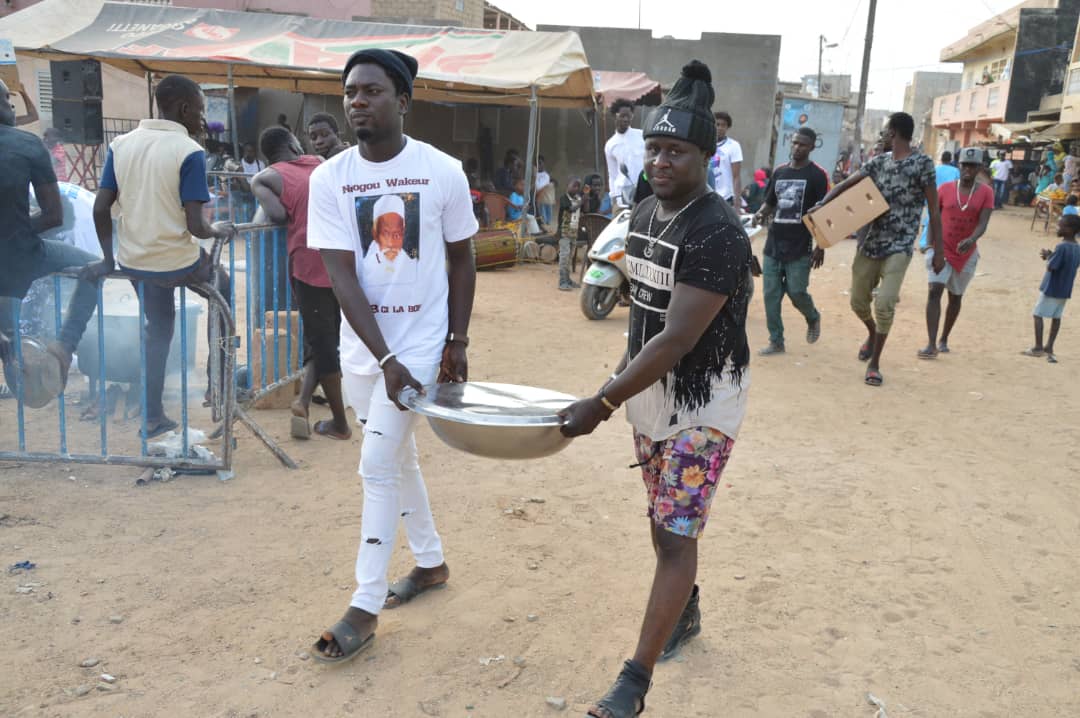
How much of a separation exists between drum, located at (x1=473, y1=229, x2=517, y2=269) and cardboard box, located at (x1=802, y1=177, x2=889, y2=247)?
6.37 metres

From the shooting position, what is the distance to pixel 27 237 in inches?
174

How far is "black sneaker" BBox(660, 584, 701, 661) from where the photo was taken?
3006 millimetres

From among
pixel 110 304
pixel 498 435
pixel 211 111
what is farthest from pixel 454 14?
pixel 498 435

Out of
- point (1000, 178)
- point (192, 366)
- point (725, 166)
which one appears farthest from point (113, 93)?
point (1000, 178)

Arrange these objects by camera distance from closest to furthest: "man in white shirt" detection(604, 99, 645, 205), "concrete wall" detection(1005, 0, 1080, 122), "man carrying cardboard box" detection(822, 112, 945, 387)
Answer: "man carrying cardboard box" detection(822, 112, 945, 387) < "man in white shirt" detection(604, 99, 645, 205) < "concrete wall" detection(1005, 0, 1080, 122)

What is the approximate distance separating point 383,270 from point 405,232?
15 cm

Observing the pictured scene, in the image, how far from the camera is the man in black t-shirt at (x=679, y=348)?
2330mm

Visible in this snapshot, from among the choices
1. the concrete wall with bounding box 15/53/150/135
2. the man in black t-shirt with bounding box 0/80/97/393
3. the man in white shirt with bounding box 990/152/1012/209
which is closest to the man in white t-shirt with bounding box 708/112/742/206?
the man in black t-shirt with bounding box 0/80/97/393

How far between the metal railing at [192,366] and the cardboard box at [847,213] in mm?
4179

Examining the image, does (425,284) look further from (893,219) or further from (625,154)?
(625,154)

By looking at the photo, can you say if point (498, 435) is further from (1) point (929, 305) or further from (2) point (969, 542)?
(1) point (929, 305)

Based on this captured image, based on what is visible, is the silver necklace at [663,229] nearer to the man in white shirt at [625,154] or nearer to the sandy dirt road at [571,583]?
the sandy dirt road at [571,583]

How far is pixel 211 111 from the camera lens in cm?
2019

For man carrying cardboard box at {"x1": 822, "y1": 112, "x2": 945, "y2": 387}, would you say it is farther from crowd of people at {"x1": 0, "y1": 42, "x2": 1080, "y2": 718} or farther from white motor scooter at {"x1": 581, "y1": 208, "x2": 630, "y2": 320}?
crowd of people at {"x1": 0, "y1": 42, "x2": 1080, "y2": 718}
